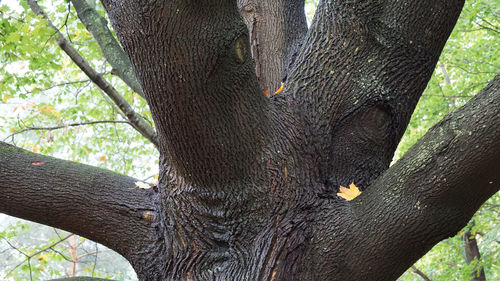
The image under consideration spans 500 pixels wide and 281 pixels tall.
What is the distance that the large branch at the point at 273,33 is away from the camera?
12.8 feet

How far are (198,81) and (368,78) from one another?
117 cm

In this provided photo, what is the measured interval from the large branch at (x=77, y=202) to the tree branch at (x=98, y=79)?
5.13ft

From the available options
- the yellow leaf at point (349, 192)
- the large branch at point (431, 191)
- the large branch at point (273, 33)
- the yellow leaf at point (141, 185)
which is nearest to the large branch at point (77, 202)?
the yellow leaf at point (141, 185)

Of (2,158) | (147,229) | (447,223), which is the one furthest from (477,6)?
(2,158)

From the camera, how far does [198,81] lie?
7.45 feet

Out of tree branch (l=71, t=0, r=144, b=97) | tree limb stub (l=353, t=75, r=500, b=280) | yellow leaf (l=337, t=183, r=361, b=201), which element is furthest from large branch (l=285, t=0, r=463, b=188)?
tree branch (l=71, t=0, r=144, b=97)

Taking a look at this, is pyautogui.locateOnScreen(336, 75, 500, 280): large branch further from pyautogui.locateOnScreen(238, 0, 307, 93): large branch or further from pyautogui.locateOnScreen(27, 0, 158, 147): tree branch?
pyautogui.locateOnScreen(27, 0, 158, 147): tree branch

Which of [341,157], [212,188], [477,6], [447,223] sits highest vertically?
[477,6]

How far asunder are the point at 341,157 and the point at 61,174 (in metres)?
1.59

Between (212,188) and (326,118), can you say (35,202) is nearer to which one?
(212,188)

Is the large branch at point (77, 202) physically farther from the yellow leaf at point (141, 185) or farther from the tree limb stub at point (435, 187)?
the tree limb stub at point (435, 187)

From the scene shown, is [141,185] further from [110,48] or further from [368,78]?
[110,48]

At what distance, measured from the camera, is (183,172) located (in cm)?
259

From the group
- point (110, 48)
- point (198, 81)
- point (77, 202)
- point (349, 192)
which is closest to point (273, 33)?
point (110, 48)
